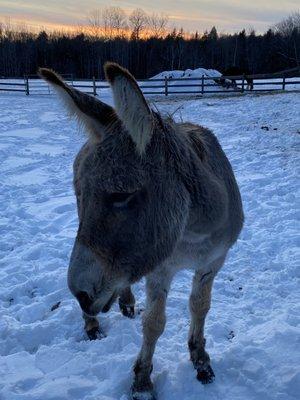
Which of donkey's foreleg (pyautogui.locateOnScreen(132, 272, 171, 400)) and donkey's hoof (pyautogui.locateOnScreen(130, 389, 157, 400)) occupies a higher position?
donkey's foreleg (pyautogui.locateOnScreen(132, 272, 171, 400))

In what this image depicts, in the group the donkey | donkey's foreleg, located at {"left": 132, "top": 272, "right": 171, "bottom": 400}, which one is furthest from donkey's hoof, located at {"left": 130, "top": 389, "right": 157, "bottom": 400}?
the donkey

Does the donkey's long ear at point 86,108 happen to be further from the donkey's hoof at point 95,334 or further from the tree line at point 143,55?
the tree line at point 143,55

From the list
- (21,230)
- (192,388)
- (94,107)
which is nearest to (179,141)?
(94,107)

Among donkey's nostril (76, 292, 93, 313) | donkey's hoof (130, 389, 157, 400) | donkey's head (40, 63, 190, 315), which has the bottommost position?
donkey's hoof (130, 389, 157, 400)

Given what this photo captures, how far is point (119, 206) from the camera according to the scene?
2.01m

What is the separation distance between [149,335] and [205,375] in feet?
1.85

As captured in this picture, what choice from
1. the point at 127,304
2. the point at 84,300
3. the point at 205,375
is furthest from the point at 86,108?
the point at 127,304

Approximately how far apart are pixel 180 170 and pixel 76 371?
Result: 6.42 feet

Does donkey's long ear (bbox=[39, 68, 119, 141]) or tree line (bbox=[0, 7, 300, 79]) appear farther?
tree line (bbox=[0, 7, 300, 79])

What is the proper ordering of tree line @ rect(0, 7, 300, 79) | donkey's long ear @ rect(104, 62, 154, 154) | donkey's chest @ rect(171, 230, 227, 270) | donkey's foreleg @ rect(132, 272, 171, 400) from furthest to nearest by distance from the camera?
1. tree line @ rect(0, 7, 300, 79)
2. donkey's foreleg @ rect(132, 272, 171, 400)
3. donkey's chest @ rect(171, 230, 227, 270)
4. donkey's long ear @ rect(104, 62, 154, 154)

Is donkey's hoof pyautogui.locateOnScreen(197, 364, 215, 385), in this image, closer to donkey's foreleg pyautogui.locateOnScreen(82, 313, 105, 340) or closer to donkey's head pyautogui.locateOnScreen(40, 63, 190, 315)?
donkey's foreleg pyautogui.locateOnScreen(82, 313, 105, 340)

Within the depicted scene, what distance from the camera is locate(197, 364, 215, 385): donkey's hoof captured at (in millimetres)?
3068

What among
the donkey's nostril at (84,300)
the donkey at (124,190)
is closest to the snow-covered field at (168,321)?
the donkey at (124,190)

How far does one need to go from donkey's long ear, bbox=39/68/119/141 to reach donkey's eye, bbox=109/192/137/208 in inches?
13.4
